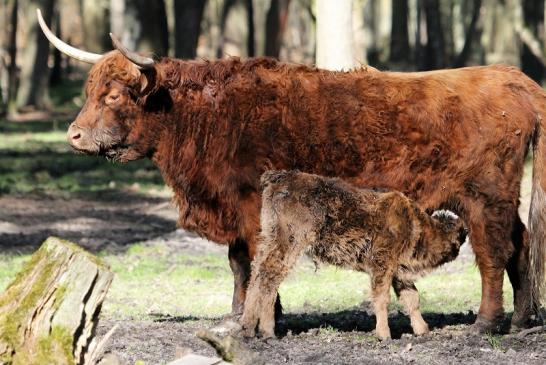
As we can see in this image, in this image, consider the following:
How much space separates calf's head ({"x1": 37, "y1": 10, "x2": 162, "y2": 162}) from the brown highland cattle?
1 centimetres

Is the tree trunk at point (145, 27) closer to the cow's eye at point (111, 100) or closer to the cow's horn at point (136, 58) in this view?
the cow's eye at point (111, 100)

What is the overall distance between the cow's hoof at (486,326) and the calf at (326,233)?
2.73 feet

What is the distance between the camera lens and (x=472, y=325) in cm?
911

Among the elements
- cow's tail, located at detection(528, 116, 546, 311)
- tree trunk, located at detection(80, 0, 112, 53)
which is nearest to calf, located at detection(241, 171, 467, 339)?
cow's tail, located at detection(528, 116, 546, 311)

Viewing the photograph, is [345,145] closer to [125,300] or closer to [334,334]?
[334,334]

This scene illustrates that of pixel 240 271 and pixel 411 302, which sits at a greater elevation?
pixel 240 271

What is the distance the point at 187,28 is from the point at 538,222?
21523 millimetres

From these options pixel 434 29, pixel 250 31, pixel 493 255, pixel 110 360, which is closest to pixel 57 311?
pixel 110 360

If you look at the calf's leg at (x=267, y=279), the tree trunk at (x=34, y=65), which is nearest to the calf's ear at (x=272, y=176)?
the calf's leg at (x=267, y=279)

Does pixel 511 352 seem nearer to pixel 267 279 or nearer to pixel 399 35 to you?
pixel 267 279

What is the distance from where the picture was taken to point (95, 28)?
120ft

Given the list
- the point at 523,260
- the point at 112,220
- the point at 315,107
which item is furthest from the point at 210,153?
the point at 112,220

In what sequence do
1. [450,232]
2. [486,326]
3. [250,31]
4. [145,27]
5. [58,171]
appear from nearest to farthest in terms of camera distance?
[486,326], [450,232], [58,171], [145,27], [250,31]

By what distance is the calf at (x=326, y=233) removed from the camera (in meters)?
8.37
